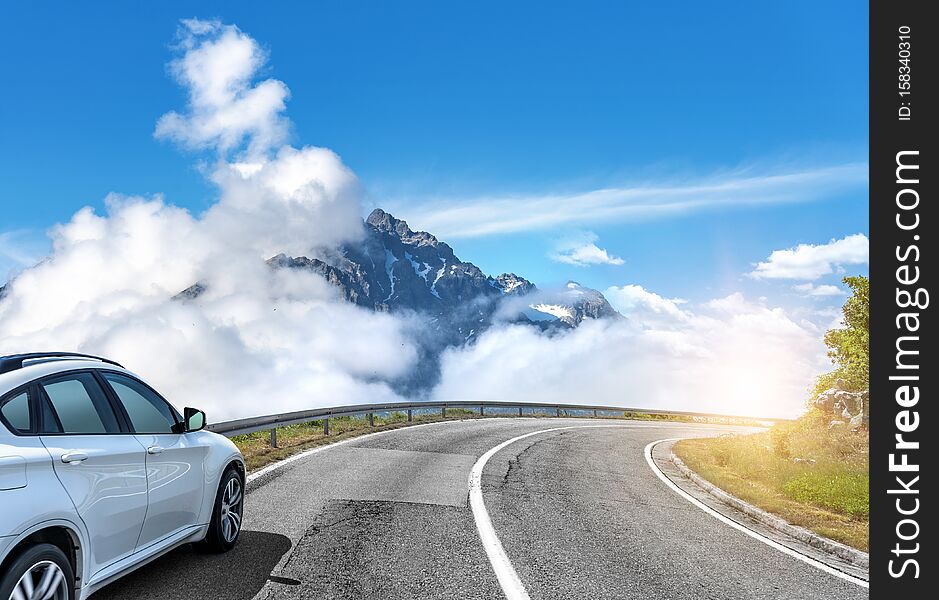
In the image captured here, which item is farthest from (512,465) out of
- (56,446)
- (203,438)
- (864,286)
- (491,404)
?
(864,286)

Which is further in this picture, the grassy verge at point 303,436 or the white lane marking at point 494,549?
the grassy verge at point 303,436

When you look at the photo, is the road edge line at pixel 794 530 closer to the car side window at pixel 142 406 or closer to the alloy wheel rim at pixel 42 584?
the car side window at pixel 142 406

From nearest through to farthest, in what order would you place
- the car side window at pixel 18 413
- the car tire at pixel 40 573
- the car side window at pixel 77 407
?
the car tire at pixel 40 573
the car side window at pixel 18 413
the car side window at pixel 77 407

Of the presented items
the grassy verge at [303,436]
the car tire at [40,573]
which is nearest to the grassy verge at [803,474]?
the car tire at [40,573]

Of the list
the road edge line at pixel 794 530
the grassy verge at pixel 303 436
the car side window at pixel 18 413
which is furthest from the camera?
the grassy verge at pixel 303 436

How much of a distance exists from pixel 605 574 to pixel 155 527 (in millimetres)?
3796

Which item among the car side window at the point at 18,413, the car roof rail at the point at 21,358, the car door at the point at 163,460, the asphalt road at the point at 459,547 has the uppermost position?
the car roof rail at the point at 21,358

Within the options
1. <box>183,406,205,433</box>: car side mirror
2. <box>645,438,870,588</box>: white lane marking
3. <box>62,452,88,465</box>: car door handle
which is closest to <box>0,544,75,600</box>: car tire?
<box>62,452,88,465</box>: car door handle

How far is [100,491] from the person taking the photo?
4195mm

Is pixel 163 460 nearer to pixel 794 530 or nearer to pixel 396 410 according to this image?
pixel 794 530

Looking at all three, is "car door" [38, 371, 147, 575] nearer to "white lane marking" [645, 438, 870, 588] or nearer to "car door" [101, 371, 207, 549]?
"car door" [101, 371, 207, 549]

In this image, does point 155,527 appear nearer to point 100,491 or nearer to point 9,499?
point 100,491

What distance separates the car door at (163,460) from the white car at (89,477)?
0.03ft

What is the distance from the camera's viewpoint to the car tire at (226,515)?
19.3ft
